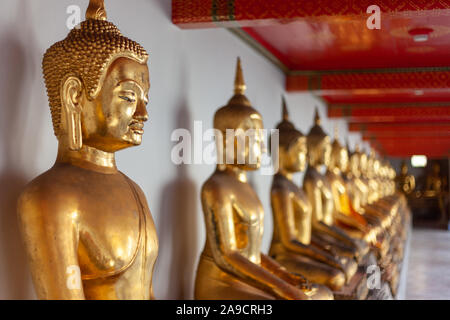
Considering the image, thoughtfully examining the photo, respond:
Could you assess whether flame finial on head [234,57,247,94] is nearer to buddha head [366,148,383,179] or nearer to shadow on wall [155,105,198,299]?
shadow on wall [155,105,198,299]

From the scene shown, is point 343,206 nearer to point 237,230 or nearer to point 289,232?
point 289,232

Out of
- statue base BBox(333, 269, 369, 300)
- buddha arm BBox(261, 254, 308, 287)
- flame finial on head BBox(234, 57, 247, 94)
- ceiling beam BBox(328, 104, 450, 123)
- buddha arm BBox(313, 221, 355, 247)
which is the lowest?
statue base BBox(333, 269, 369, 300)

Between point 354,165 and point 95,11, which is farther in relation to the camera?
point 354,165

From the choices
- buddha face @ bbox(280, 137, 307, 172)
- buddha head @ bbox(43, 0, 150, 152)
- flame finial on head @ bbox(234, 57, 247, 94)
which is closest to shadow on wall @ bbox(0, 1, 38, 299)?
buddha head @ bbox(43, 0, 150, 152)

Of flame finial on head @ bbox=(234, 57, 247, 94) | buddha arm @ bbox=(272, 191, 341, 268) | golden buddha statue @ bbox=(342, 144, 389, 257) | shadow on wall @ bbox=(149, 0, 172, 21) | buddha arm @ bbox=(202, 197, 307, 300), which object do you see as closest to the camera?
buddha arm @ bbox=(202, 197, 307, 300)

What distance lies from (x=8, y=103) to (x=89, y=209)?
1.45 ft

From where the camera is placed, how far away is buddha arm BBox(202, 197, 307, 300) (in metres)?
2.85

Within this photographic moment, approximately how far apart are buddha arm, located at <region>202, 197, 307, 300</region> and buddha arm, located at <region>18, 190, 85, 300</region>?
1.22 m

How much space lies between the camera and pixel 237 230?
3.07 metres

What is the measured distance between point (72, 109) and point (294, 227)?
2461 millimetres

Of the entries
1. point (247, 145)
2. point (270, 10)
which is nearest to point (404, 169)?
point (247, 145)

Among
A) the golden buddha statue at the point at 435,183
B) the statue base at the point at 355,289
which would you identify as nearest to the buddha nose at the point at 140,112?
the statue base at the point at 355,289

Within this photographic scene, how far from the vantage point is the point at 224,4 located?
2844mm
